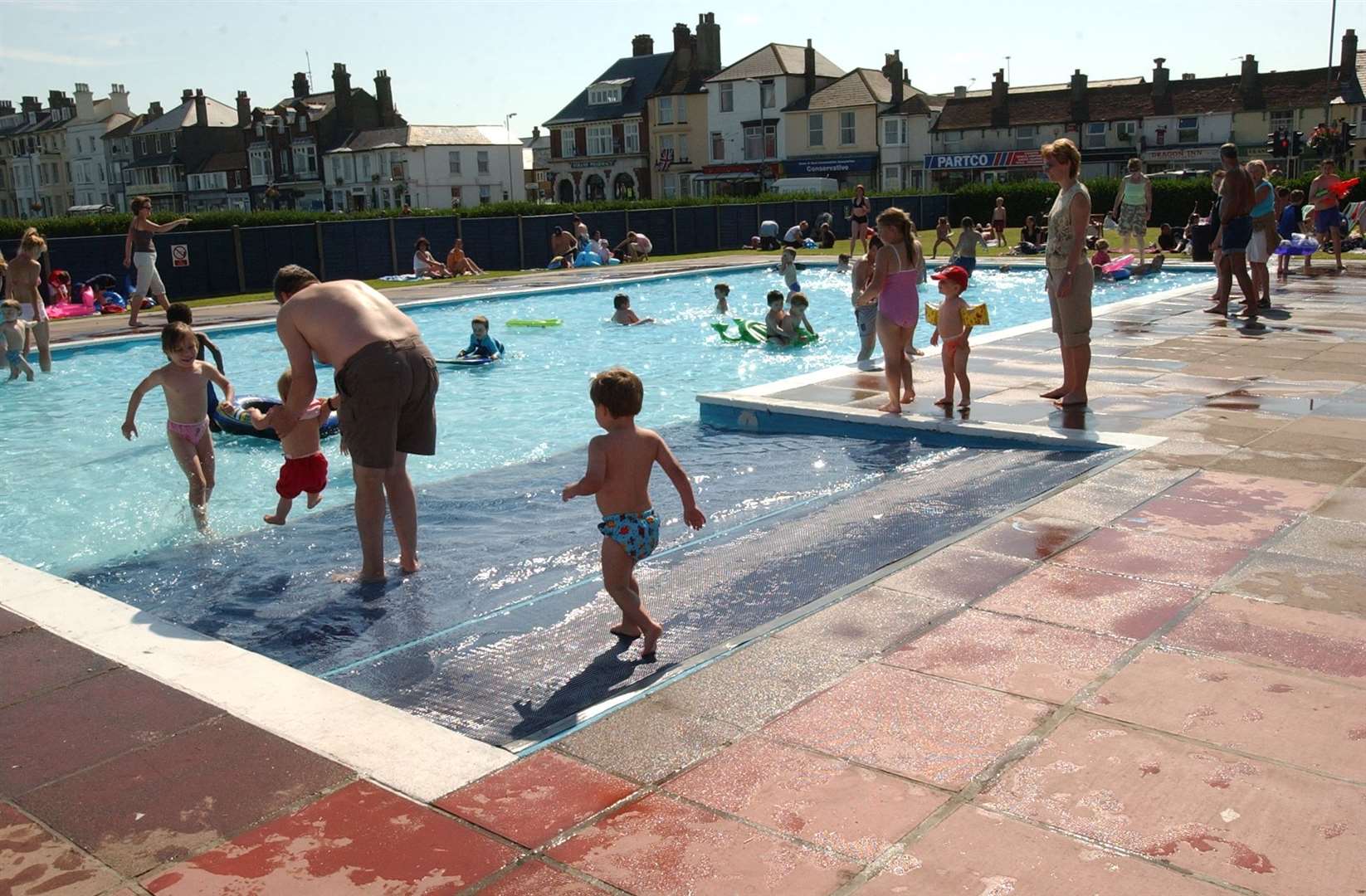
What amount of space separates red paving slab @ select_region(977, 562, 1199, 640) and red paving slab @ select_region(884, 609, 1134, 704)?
121mm

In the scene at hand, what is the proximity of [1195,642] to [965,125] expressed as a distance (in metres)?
71.1

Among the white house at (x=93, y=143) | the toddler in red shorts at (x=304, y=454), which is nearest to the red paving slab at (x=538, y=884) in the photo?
the toddler in red shorts at (x=304, y=454)

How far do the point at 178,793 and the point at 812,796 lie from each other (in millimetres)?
1931

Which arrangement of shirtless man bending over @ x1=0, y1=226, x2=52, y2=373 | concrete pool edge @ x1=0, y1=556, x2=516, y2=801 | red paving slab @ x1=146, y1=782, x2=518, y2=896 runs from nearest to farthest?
red paving slab @ x1=146, y1=782, x2=518, y2=896 < concrete pool edge @ x1=0, y1=556, x2=516, y2=801 < shirtless man bending over @ x1=0, y1=226, x2=52, y2=373

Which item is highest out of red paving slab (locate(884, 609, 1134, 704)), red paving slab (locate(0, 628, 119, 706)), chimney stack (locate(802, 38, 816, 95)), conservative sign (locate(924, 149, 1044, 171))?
chimney stack (locate(802, 38, 816, 95))

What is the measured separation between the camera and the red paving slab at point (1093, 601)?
4.70 metres

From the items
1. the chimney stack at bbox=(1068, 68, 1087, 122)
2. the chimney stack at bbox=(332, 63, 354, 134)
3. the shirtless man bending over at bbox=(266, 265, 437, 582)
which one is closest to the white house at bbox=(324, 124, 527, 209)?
the chimney stack at bbox=(332, 63, 354, 134)

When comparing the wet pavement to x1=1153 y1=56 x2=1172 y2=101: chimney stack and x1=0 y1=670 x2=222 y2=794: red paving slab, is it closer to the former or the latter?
x1=0 y1=670 x2=222 y2=794: red paving slab

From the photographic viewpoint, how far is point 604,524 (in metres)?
4.82

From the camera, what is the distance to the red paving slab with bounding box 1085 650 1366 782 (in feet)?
11.8

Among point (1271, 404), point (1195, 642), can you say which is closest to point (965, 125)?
point (1271, 404)

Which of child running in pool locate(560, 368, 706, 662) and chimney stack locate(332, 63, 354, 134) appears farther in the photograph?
chimney stack locate(332, 63, 354, 134)

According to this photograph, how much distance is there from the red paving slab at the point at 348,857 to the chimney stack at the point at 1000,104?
238 feet

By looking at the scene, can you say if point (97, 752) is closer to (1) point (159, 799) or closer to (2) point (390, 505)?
(1) point (159, 799)
